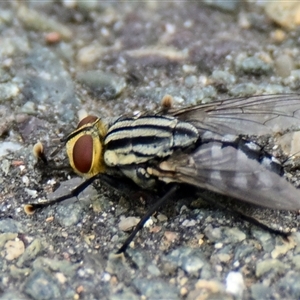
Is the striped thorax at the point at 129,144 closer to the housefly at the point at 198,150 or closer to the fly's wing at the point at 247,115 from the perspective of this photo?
the housefly at the point at 198,150

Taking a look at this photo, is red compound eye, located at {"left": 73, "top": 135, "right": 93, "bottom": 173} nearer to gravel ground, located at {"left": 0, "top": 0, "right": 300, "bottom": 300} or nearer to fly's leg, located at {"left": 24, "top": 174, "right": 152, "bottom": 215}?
fly's leg, located at {"left": 24, "top": 174, "right": 152, "bottom": 215}

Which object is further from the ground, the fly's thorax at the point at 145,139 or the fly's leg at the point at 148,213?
the fly's thorax at the point at 145,139

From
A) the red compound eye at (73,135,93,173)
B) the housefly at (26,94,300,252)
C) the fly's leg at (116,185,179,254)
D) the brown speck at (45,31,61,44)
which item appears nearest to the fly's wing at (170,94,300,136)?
the housefly at (26,94,300,252)

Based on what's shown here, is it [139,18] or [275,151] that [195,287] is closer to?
Answer: [275,151]

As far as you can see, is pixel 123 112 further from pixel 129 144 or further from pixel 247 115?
pixel 247 115

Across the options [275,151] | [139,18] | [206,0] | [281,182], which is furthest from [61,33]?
[281,182]

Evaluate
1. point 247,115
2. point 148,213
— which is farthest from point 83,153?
point 247,115

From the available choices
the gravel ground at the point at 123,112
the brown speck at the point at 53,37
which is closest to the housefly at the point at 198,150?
the gravel ground at the point at 123,112
